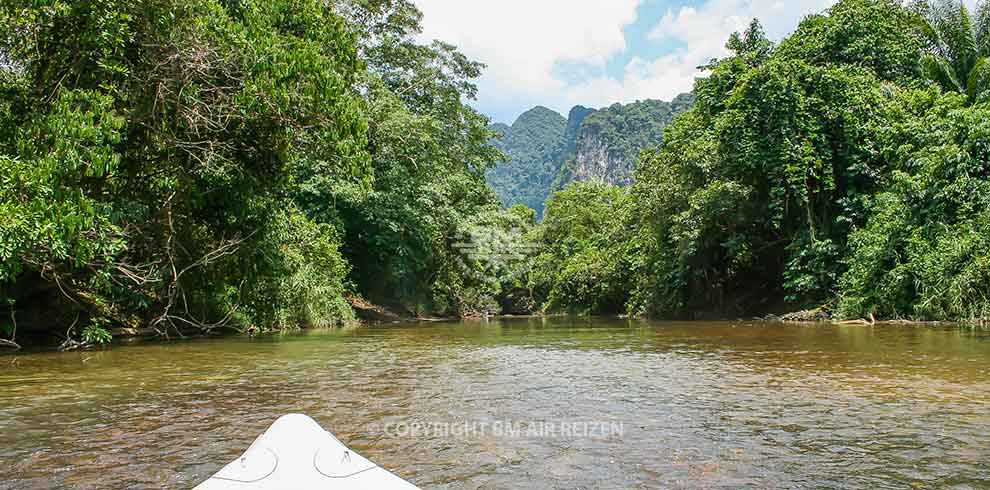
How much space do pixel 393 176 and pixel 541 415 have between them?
1773cm

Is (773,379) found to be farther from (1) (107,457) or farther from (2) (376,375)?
(1) (107,457)

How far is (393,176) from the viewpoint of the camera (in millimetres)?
21812

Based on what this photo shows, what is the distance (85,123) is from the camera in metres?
8.37

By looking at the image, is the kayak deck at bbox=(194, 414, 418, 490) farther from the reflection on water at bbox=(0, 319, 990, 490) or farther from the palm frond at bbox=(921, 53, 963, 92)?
the palm frond at bbox=(921, 53, 963, 92)

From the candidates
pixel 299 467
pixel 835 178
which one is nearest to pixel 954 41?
pixel 835 178

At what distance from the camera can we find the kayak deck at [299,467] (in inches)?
69.1

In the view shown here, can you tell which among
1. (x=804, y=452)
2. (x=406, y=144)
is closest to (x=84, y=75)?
(x=804, y=452)

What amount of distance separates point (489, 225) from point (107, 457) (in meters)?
Result: 25.2

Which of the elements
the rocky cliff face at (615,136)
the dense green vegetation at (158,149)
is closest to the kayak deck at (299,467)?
the dense green vegetation at (158,149)

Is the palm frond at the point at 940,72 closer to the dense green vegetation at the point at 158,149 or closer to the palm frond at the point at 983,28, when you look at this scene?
the palm frond at the point at 983,28

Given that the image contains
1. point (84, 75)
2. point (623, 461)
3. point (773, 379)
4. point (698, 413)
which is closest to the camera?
point (623, 461)

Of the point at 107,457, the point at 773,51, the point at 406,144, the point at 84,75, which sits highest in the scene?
the point at 773,51

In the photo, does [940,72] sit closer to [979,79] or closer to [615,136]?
[979,79]

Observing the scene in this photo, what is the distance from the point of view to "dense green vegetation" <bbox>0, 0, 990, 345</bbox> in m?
9.35
